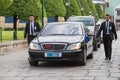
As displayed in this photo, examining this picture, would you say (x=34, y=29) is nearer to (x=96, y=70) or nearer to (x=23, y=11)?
(x=96, y=70)

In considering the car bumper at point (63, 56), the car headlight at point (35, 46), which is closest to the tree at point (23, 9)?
the car headlight at point (35, 46)

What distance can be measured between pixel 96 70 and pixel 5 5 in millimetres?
12894

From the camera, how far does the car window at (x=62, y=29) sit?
15415mm

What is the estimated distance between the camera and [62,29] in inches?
615

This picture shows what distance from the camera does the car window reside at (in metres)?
15.4

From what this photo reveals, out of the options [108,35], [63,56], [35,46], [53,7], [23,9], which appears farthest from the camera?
[53,7]

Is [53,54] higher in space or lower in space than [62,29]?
lower

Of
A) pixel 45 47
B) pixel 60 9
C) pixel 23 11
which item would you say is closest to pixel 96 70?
pixel 45 47

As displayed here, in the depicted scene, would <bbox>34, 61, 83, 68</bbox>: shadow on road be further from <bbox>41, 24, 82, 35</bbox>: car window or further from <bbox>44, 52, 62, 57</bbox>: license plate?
<bbox>41, 24, 82, 35</bbox>: car window

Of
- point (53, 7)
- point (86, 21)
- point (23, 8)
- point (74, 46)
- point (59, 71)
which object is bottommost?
point (59, 71)

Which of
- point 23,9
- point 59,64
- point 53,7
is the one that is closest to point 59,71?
point 59,64

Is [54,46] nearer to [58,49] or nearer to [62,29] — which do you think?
[58,49]

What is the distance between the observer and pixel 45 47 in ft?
46.1

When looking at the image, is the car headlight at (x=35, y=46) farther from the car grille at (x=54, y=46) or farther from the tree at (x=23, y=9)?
the tree at (x=23, y=9)
